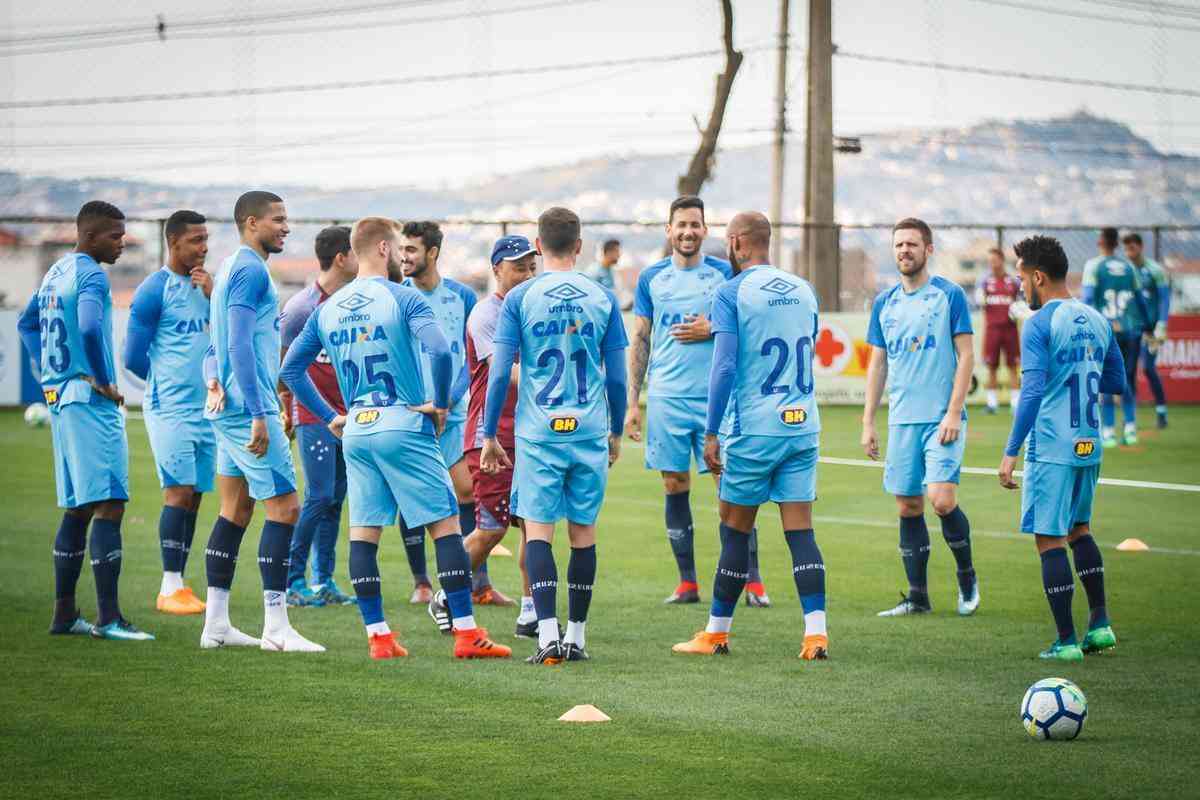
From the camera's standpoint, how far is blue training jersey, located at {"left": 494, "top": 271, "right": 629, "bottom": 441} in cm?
827

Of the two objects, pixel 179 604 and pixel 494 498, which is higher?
pixel 494 498

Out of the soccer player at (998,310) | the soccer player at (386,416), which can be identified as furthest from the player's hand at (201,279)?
the soccer player at (998,310)

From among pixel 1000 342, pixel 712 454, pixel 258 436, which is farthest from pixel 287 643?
pixel 1000 342

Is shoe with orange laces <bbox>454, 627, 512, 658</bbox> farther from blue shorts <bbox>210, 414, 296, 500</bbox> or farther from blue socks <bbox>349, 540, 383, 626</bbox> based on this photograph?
blue shorts <bbox>210, 414, 296, 500</bbox>

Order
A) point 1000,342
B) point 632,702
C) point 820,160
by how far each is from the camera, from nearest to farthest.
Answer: point 632,702
point 1000,342
point 820,160

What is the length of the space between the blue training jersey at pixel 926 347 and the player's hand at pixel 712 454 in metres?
1.58

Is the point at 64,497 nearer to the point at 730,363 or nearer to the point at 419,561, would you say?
the point at 419,561

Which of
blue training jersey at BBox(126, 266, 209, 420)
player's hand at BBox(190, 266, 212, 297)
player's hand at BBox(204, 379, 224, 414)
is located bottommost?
player's hand at BBox(204, 379, 224, 414)

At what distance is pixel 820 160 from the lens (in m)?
29.9

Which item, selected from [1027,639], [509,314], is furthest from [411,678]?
[1027,639]

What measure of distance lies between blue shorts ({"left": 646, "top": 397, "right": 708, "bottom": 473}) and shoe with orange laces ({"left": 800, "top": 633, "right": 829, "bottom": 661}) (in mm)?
2015

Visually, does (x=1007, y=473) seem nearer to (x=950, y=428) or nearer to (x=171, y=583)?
(x=950, y=428)

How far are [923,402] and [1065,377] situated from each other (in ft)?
4.55

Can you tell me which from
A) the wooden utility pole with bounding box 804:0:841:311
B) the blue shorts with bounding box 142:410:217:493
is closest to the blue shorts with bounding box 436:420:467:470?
the blue shorts with bounding box 142:410:217:493
